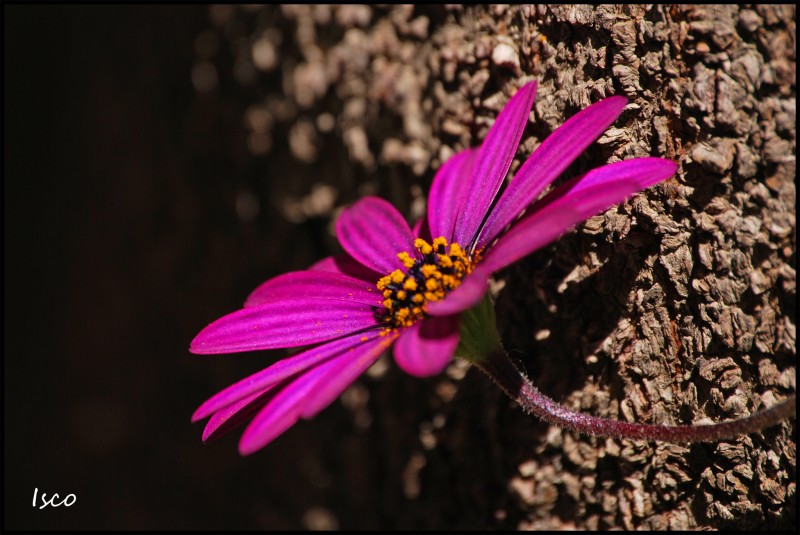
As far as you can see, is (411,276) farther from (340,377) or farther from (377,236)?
(340,377)

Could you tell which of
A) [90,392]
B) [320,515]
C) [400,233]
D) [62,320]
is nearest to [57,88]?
[62,320]

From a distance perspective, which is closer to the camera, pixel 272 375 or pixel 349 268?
pixel 272 375

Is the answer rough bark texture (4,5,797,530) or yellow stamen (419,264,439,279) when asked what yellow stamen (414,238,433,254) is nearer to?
yellow stamen (419,264,439,279)

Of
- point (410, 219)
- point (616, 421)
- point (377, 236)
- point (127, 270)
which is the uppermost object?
point (127, 270)

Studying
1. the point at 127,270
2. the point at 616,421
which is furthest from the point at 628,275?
the point at 127,270

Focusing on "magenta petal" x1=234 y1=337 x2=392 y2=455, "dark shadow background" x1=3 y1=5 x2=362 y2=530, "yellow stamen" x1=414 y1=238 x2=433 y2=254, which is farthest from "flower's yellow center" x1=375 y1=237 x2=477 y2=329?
"dark shadow background" x1=3 y1=5 x2=362 y2=530

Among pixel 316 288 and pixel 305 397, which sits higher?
pixel 316 288

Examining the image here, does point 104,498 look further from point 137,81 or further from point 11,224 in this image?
point 137,81
